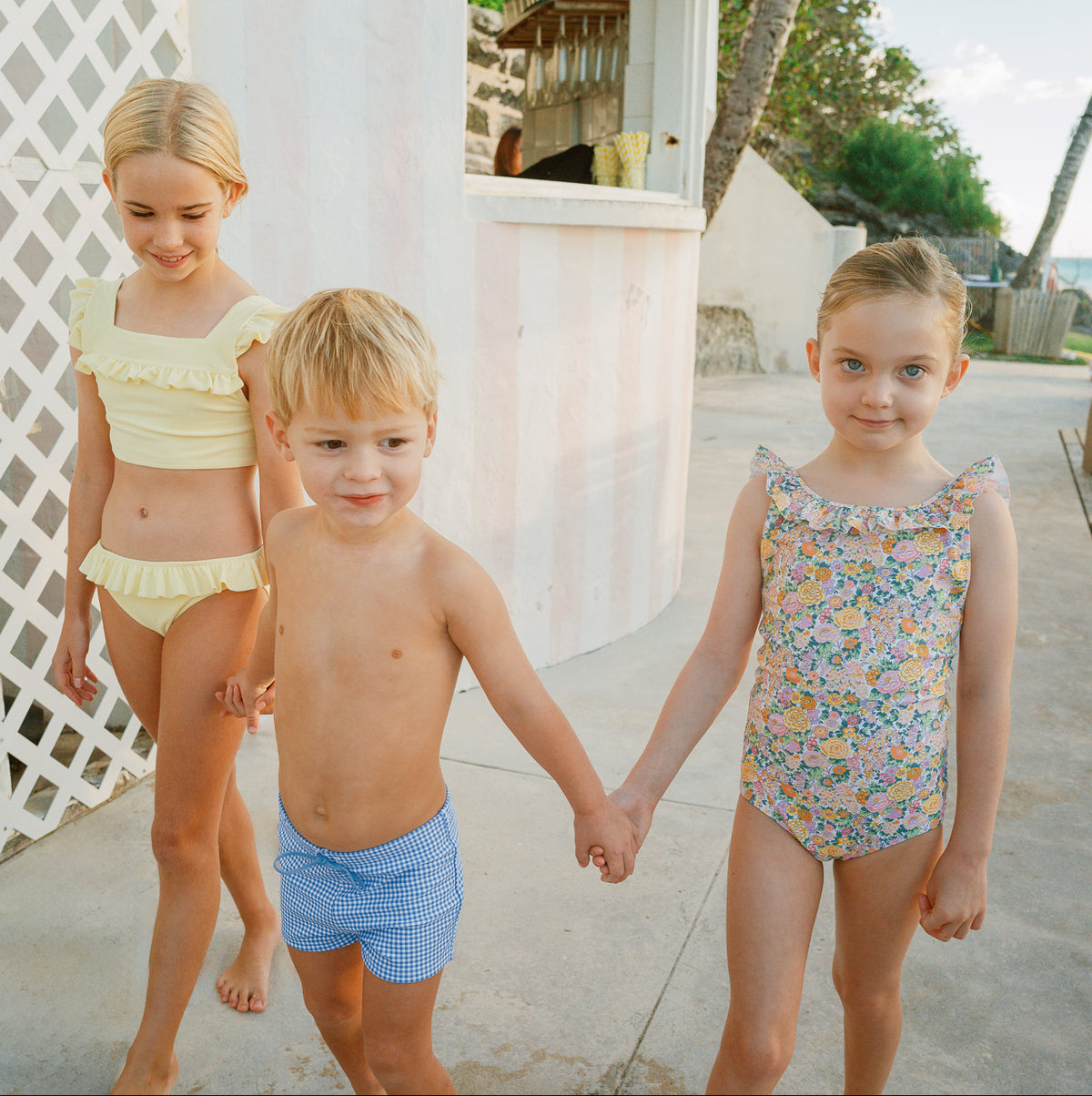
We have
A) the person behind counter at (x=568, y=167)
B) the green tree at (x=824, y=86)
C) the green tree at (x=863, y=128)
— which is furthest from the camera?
the green tree at (x=863, y=128)

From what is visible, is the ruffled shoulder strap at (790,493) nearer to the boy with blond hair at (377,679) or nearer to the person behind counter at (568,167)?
the boy with blond hair at (377,679)

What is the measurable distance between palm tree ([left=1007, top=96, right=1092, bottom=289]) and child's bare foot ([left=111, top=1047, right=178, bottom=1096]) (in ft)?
52.8

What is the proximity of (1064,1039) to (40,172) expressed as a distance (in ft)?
9.82

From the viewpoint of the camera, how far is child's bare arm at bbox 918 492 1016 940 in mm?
1481

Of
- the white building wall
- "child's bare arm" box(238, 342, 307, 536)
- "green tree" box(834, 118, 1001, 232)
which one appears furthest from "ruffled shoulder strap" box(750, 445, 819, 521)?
"green tree" box(834, 118, 1001, 232)

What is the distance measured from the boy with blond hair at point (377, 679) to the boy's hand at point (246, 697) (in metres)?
0.23

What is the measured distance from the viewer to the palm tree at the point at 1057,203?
48.9 ft

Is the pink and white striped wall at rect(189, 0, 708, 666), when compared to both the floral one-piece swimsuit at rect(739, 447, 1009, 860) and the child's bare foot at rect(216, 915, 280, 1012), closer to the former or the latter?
the child's bare foot at rect(216, 915, 280, 1012)

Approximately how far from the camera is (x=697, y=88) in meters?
4.36

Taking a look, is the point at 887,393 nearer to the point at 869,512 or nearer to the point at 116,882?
the point at 869,512

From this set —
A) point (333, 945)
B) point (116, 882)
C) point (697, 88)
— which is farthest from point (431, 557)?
point (697, 88)

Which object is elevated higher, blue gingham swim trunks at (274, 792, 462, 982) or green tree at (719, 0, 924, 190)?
green tree at (719, 0, 924, 190)

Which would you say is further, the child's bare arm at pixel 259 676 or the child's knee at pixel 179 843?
the child's knee at pixel 179 843

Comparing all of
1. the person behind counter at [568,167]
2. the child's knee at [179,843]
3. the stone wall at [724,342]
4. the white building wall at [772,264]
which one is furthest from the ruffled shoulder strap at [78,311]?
the white building wall at [772,264]
